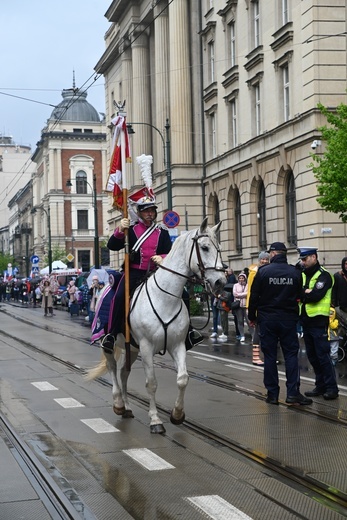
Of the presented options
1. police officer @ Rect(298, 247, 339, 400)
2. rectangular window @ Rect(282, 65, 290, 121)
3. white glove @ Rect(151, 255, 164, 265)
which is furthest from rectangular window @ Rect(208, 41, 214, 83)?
white glove @ Rect(151, 255, 164, 265)

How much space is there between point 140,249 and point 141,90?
47.0 metres

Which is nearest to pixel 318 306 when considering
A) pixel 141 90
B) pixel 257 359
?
pixel 257 359

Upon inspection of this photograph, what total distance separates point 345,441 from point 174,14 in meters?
41.9

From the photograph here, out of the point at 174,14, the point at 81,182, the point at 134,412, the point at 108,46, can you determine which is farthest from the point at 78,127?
the point at 134,412

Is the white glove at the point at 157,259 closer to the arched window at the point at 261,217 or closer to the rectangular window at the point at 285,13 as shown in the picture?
the rectangular window at the point at 285,13

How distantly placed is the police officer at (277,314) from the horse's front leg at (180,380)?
2.03 m

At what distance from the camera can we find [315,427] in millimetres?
9906

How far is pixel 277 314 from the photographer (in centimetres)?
1168

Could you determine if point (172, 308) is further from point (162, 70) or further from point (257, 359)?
point (162, 70)

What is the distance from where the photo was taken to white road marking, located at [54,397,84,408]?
11953mm

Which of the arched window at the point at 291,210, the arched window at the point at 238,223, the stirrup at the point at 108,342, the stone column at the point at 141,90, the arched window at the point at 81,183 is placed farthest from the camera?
the arched window at the point at 81,183

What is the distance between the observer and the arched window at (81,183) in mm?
109750

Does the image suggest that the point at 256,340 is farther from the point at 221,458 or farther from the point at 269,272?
the point at 221,458

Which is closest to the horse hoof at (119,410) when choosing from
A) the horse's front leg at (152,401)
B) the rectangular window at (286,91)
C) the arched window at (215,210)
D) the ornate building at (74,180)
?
the horse's front leg at (152,401)
